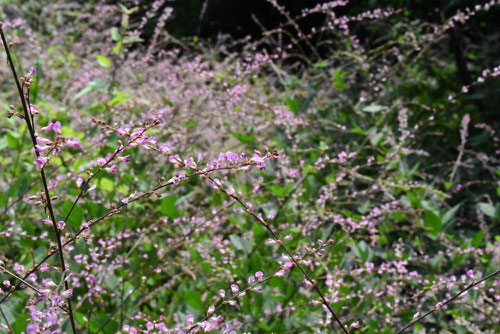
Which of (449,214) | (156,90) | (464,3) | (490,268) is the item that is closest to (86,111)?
(156,90)

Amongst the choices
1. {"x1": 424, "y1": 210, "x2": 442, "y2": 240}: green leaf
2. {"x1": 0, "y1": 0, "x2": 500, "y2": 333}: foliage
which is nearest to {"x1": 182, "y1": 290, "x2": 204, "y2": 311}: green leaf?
{"x1": 0, "y1": 0, "x2": 500, "y2": 333}: foliage

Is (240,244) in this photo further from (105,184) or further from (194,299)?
(105,184)

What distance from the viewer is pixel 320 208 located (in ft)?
6.99

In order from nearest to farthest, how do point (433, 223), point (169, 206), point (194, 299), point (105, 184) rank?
point (194, 299) < point (169, 206) < point (433, 223) < point (105, 184)

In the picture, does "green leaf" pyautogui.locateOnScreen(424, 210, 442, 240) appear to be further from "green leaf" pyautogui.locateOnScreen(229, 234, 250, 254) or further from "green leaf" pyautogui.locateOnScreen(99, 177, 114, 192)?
"green leaf" pyautogui.locateOnScreen(99, 177, 114, 192)

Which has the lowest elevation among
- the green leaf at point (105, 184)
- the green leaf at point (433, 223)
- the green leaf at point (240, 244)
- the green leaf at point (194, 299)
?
the green leaf at point (433, 223)

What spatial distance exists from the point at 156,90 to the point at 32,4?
3558mm

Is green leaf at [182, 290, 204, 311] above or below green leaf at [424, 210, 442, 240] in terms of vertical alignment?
above

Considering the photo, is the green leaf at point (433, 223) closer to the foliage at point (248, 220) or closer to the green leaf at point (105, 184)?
the foliage at point (248, 220)

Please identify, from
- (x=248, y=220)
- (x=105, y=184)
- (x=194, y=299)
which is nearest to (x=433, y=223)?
(x=248, y=220)

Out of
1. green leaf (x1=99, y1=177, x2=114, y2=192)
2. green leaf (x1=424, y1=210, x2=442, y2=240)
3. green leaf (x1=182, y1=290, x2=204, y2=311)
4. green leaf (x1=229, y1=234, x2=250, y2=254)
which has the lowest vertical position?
green leaf (x1=424, y1=210, x2=442, y2=240)

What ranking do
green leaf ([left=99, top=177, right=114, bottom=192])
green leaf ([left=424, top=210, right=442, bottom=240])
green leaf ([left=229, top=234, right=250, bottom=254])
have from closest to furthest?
green leaf ([left=229, top=234, right=250, bottom=254]), green leaf ([left=424, top=210, right=442, bottom=240]), green leaf ([left=99, top=177, right=114, bottom=192])

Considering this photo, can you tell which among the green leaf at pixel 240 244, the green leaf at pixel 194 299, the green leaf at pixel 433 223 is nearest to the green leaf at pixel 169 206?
the green leaf at pixel 240 244

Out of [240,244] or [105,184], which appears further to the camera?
[105,184]
